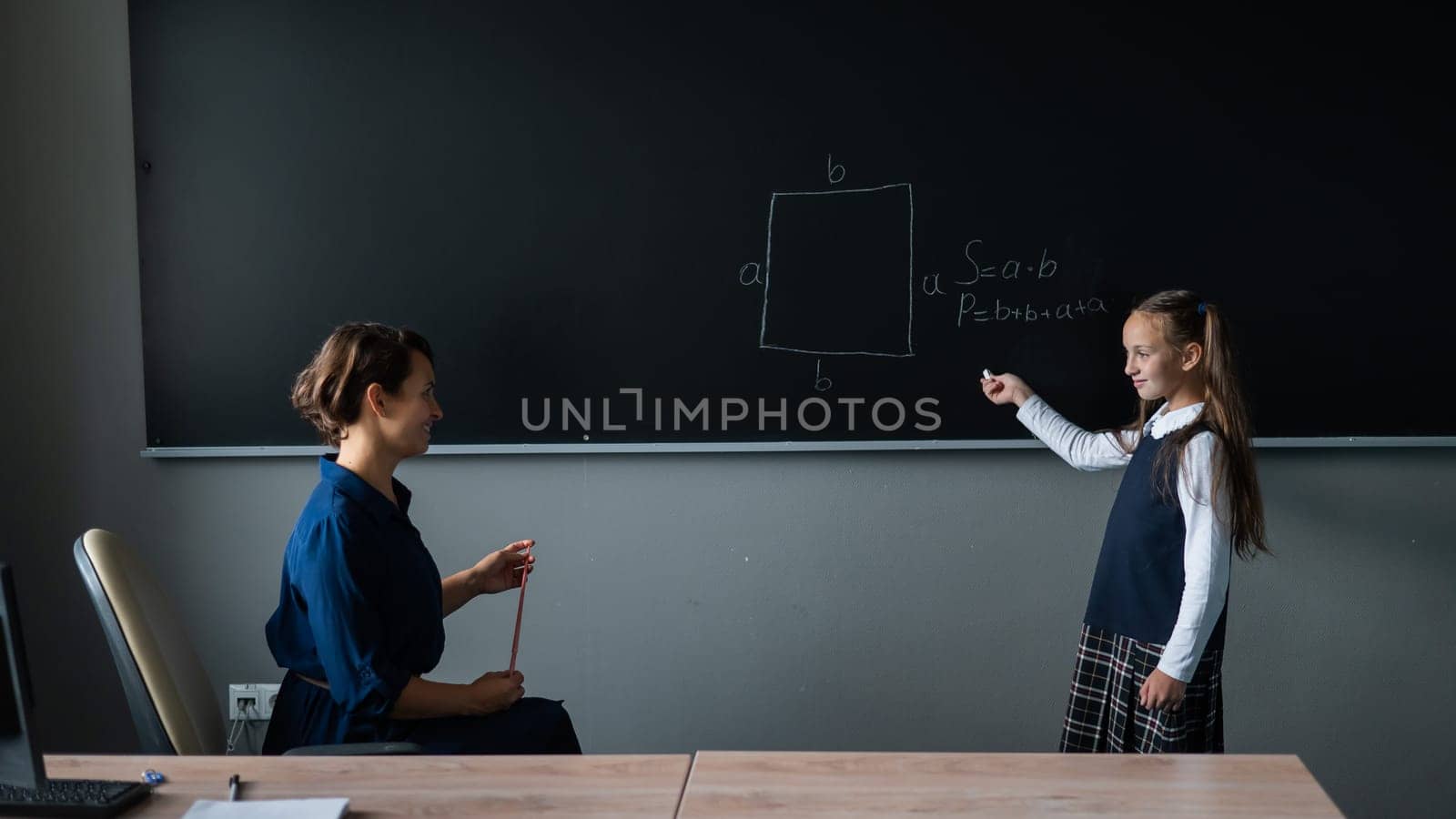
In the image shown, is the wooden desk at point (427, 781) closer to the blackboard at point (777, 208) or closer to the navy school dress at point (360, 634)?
the navy school dress at point (360, 634)

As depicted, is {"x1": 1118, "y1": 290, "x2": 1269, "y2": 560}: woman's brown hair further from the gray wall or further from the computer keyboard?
the computer keyboard

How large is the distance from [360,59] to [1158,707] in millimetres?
2261

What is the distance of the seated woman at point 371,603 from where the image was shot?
1826mm

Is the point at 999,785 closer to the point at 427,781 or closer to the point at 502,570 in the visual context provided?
the point at 427,781

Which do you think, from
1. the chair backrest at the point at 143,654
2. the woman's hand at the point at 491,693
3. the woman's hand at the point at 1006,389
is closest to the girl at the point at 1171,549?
the woman's hand at the point at 1006,389

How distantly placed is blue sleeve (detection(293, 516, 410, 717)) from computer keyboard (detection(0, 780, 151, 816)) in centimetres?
36

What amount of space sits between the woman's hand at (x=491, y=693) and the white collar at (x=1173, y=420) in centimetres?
135

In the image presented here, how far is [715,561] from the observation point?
2713mm

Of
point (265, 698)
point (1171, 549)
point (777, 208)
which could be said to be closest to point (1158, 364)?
point (1171, 549)

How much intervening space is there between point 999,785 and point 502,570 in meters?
1.22

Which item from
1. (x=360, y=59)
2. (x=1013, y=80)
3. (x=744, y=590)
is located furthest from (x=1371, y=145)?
(x=360, y=59)

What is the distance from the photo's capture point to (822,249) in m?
2.62

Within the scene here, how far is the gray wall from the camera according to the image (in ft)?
8.68

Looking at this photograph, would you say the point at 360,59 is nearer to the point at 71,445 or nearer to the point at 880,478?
the point at 71,445
